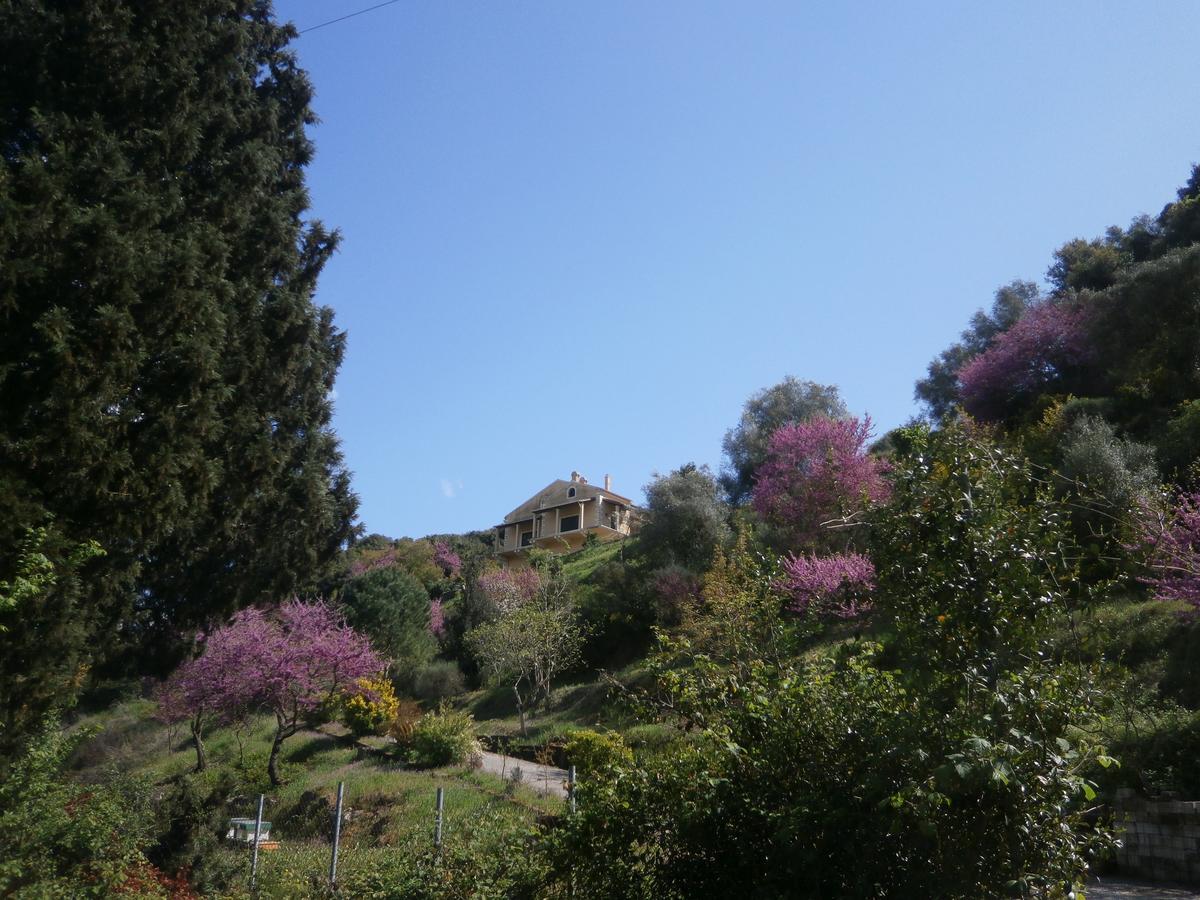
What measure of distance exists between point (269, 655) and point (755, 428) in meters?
21.9

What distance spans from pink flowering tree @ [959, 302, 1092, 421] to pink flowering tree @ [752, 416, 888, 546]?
4.07 metres

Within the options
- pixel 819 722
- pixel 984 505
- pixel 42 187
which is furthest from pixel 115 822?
pixel 984 505

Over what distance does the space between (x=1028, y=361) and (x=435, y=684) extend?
21.0m

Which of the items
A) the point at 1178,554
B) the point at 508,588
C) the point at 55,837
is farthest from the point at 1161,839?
the point at 508,588

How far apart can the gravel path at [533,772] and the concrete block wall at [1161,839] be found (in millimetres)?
7959

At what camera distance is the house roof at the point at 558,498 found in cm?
5284

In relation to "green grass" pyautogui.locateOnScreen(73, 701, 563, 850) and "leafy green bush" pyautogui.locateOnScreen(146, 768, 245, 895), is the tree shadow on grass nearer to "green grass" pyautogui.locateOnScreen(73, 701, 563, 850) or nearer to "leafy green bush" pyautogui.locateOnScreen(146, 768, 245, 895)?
"green grass" pyautogui.locateOnScreen(73, 701, 563, 850)

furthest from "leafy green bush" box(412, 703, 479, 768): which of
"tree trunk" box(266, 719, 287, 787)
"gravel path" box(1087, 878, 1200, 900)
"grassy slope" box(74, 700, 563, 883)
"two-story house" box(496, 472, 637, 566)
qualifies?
"two-story house" box(496, 472, 637, 566)

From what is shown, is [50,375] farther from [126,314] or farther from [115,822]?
[115,822]

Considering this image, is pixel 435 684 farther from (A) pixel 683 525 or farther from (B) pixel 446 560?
(B) pixel 446 560

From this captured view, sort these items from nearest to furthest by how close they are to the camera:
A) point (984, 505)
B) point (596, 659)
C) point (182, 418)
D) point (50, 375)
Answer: point (984, 505) → point (50, 375) → point (182, 418) → point (596, 659)

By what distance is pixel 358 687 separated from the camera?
2247cm

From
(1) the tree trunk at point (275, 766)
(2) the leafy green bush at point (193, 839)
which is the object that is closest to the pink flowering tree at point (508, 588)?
(1) the tree trunk at point (275, 766)

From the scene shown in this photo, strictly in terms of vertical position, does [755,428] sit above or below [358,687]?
above
